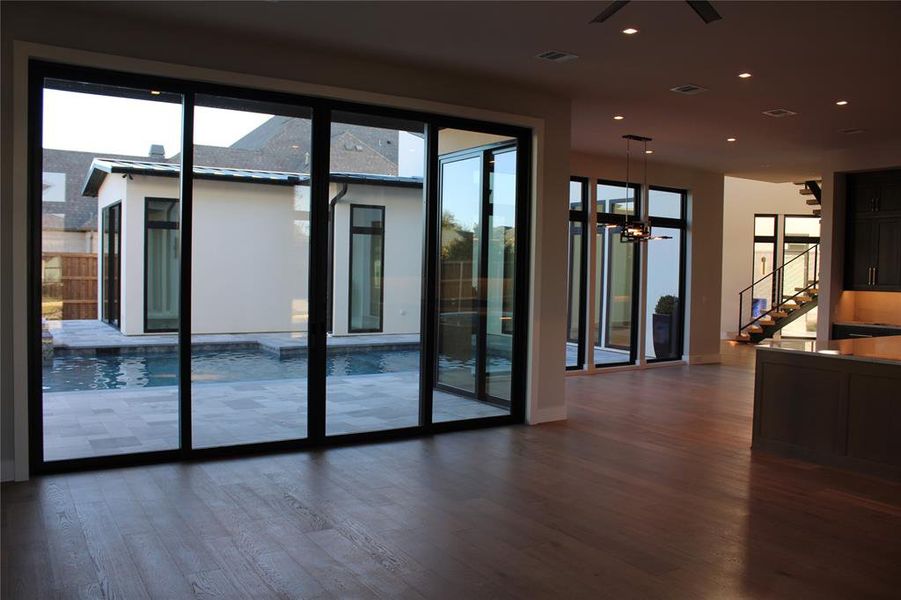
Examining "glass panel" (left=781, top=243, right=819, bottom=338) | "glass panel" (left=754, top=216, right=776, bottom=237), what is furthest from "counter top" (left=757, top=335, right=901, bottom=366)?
"glass panel" (left=754, top=216, right=776, bottom=237)

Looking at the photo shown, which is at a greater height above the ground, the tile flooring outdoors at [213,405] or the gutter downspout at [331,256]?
the gutter downspout at [331,256]

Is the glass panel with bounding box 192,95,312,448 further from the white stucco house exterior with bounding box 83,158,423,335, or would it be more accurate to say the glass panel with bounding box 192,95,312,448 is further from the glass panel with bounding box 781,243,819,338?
the glass panel with bounding box 781,243,819,338

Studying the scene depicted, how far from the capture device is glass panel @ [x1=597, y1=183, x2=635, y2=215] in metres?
11.2

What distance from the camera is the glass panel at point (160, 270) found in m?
5.53

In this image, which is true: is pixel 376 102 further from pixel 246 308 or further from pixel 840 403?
pixel 840 403

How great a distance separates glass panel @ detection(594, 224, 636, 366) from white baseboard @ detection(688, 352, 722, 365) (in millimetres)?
1294

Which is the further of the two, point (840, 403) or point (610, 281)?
point (610, 281)

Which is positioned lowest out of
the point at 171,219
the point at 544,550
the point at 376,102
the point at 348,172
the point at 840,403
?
the point at 544,550

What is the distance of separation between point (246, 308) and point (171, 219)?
2.91ft

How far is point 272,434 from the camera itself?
5973 mm

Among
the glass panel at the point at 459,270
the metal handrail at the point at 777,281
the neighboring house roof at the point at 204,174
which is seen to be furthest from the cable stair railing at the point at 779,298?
the neighboring house roof at the point at 204,174

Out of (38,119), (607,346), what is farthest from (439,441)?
(607,346)

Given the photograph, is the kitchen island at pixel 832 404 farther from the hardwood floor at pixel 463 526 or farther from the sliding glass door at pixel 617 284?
the sliding glass door at pixel 617 284

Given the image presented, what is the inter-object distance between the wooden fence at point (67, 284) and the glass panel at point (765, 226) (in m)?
15.1
